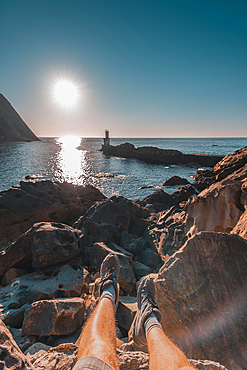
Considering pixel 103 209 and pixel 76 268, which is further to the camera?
pixel 103 209

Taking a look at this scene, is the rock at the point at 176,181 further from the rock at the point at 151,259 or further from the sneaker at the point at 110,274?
the sneaker at the point at 110,274

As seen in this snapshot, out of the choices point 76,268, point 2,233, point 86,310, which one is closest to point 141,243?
point 76,268

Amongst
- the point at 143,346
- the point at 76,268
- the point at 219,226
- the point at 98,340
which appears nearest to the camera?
the point at 98,340

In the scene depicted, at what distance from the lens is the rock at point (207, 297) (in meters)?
1.99

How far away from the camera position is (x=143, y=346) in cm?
223

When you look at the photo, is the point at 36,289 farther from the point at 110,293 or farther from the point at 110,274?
the point at 110,293

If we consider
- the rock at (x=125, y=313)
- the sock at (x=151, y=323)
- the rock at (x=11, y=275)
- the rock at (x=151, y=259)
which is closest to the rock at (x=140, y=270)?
the rock at (x=151, y=259)

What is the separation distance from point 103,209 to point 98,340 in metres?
4.66

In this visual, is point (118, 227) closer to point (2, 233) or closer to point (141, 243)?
point (141, 243)

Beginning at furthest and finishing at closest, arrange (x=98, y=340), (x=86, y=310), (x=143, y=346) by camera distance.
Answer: (x=86, y=310) < (x=143, y=346) < (x=98, y=340)

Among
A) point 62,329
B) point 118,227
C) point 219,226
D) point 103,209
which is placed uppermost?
point 219,226

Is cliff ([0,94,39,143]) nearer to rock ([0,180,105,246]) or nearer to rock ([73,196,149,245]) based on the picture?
rock ([0,180,105,246])

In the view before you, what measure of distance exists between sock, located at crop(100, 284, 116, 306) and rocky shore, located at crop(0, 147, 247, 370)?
1.87ft

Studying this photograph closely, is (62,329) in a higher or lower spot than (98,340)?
lower
